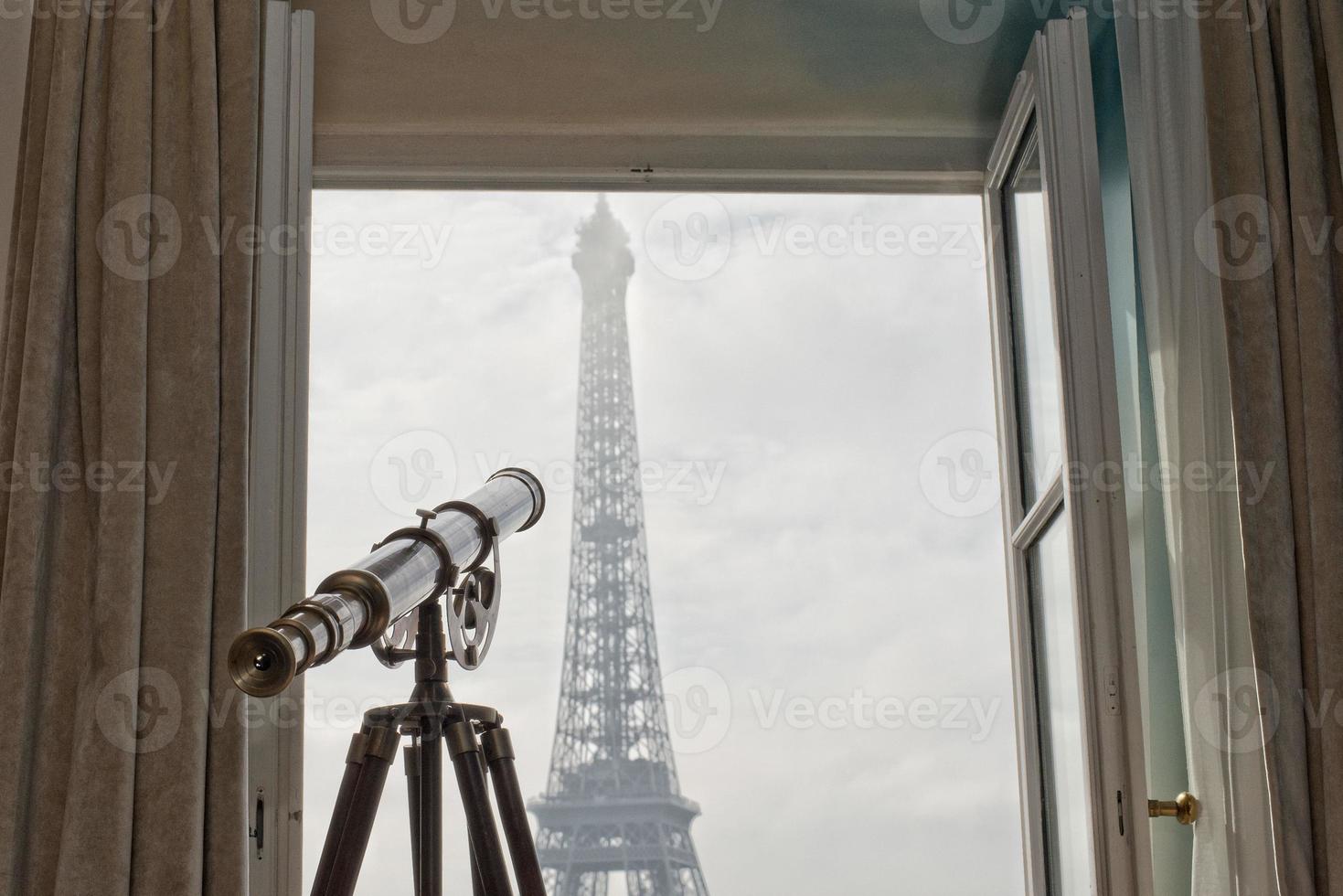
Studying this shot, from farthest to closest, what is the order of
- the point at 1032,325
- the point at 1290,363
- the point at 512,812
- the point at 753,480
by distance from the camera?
the point at 753,480 → the point at 1032,325 → the point at 1290,363 → the point at 512,812

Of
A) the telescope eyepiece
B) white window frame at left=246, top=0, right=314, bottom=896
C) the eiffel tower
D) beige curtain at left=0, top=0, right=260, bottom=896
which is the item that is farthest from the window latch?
the eiffel tower

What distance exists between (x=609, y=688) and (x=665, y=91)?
7.49 m

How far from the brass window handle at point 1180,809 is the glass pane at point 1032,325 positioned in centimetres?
55

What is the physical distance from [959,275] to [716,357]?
1.48m

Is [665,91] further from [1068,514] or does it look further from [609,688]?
[609,688]

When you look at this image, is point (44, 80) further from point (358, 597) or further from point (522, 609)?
point (522, 609)

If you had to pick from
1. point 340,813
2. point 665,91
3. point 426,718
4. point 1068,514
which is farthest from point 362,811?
point 665,91

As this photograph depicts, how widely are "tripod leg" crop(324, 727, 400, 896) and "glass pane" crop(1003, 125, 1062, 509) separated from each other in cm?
117

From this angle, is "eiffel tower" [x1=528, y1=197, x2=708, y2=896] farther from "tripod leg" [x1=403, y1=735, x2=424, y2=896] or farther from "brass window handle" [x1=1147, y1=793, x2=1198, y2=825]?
"tripod leg" [x1=403, y1=735, x2=424, y2=896]

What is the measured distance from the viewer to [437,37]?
7.80ft

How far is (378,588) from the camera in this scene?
138 centimetres

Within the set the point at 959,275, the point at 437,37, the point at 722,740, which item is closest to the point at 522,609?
the point at 722,740

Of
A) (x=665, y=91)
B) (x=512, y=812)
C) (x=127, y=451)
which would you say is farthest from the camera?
(x=665, y=91)

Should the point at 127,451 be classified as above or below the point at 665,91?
below
